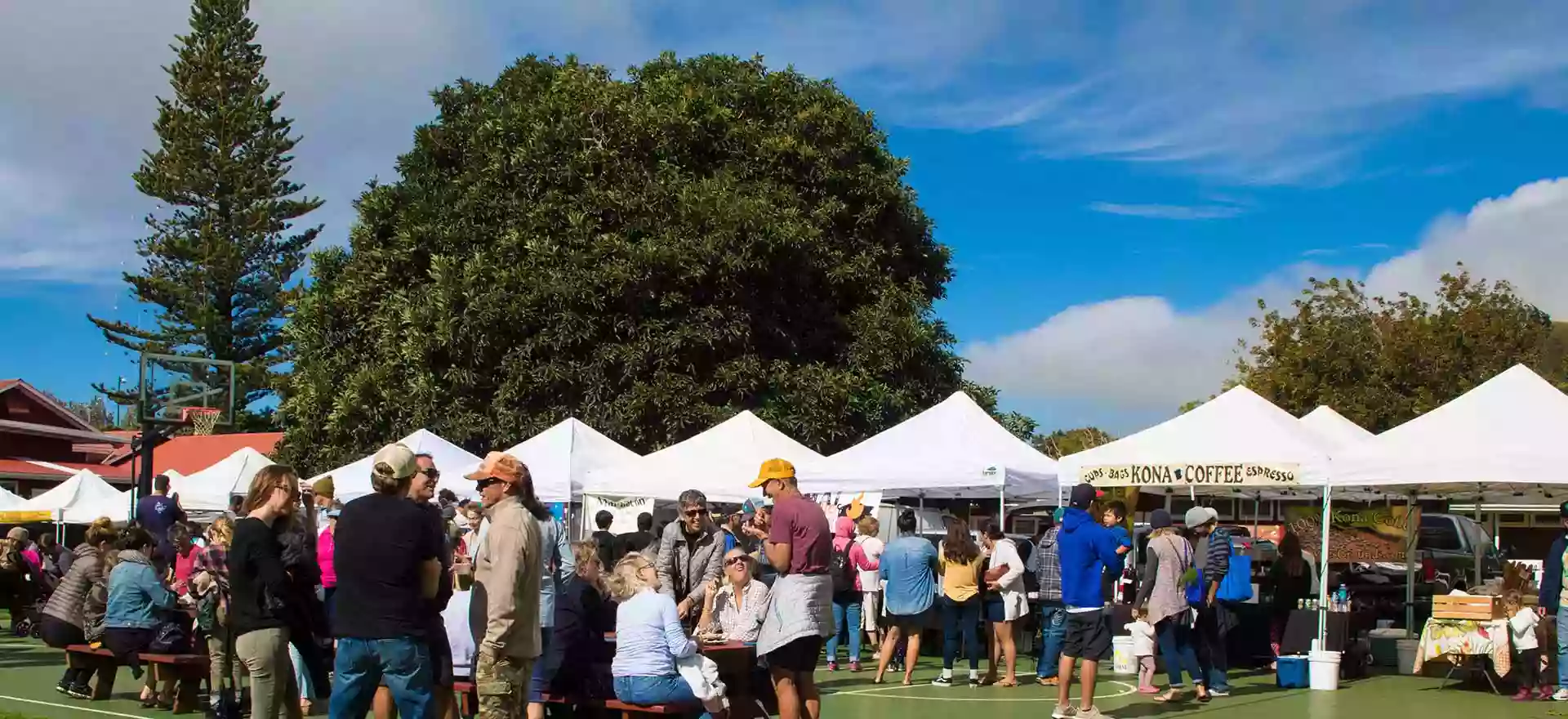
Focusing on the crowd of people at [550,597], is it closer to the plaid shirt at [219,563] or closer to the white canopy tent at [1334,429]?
the plaid shirt at [219,563]

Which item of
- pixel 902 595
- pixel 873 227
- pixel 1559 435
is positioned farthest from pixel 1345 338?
pixel 902 595

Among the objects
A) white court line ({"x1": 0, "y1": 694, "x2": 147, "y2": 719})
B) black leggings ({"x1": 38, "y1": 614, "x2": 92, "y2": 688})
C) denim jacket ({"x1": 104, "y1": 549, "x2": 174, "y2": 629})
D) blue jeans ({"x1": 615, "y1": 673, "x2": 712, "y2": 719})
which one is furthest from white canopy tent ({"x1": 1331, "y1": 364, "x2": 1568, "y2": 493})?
black leggings ({"x1": 38, "y1": 614, "x2": 92, "y2": 688})

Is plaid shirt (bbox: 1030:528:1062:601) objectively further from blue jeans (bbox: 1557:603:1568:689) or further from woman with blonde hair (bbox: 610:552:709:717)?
woman with blonde hair (bbox: 610:552:709:717)

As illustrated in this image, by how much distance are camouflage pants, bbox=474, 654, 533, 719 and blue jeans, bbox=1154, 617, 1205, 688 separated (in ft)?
20.6

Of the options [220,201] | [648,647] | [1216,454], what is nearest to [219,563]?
[648,647]

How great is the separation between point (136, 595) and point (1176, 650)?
7793mm

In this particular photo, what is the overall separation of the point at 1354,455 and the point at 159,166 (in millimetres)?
45239

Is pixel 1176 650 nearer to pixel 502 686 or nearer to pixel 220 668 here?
pixel 502 686

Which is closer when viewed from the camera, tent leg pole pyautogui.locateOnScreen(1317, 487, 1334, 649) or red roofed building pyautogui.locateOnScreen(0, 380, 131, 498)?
tent leg pole pyautogui.locateOnScreen(1317, 487, 1334, 649)

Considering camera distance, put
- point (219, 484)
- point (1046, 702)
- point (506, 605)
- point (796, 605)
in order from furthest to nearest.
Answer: point (219, 484) < point (1046, 702) < point (796, 605) < point (506, 605)

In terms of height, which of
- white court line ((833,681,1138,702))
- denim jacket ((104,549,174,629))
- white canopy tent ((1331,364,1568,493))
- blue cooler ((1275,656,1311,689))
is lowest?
white court line ((833,681,1138,702))

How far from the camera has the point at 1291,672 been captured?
1276 cm

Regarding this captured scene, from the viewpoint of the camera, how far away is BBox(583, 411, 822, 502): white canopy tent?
16.9 m

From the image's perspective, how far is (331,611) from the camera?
20.2ft
